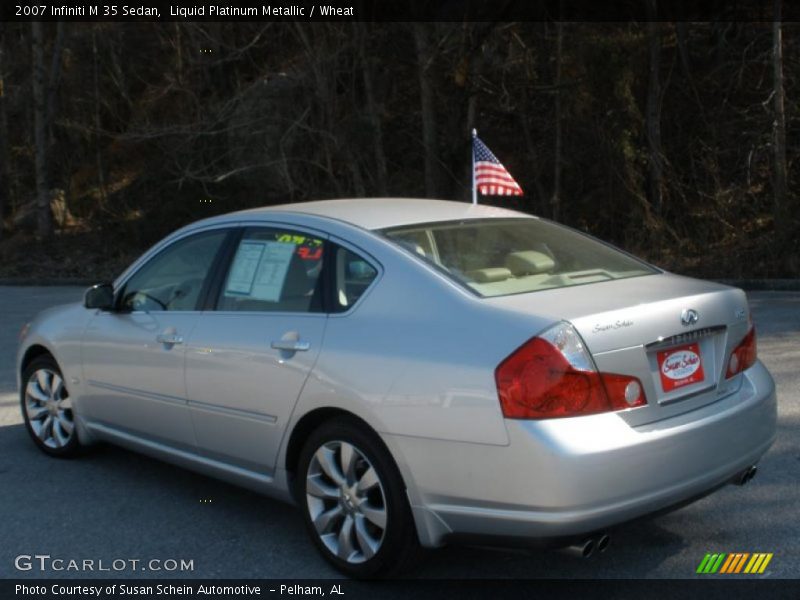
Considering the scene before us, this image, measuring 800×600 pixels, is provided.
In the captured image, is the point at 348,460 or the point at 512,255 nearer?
the point at 348,460

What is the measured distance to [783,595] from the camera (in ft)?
13.4

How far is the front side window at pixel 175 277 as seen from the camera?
5.41 metres

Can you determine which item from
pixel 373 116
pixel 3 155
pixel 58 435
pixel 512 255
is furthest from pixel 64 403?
pixel 3 155

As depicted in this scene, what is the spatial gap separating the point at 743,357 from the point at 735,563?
2.99ft

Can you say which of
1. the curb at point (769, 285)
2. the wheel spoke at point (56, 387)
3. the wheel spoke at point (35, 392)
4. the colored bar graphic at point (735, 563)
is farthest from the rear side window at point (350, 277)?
the curb at point (769, 285)

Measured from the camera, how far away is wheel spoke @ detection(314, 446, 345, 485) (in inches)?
173

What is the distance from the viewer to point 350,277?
15.1 feet

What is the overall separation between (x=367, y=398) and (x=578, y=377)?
2.95 ft

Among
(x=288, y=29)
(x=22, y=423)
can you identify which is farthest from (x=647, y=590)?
(x=288, y=29)

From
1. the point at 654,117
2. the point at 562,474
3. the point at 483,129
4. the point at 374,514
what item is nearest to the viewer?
the point at 562,474

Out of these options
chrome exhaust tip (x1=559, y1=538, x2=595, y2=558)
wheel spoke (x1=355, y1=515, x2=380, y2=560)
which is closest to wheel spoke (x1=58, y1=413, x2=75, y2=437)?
wheel spoke (x1=355, y1=515, x2=380, y2=560)

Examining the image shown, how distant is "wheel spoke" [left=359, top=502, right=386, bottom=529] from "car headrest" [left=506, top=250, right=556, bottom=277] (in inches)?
49.4

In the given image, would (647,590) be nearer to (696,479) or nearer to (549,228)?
(696,479)

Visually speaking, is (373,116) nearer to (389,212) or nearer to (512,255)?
(389,212)
